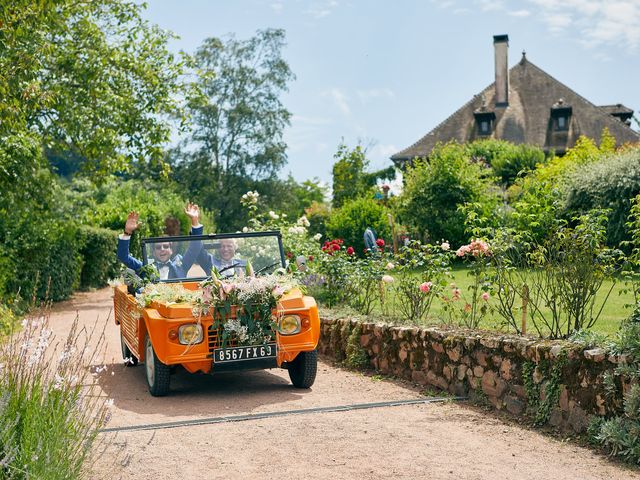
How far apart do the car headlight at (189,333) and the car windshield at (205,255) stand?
1068 millimetres

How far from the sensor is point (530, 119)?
46.4 meters

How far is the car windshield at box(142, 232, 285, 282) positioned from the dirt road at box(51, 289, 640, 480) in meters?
1.28

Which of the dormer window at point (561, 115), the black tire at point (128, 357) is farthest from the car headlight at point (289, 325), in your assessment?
the dormer window at point (561, 115)

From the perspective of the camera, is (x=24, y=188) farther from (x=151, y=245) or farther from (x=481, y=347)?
(x=481, y=347)

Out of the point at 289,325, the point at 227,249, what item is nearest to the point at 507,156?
the point at 227,249

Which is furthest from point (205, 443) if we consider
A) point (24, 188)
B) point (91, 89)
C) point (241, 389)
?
point (91, 89)

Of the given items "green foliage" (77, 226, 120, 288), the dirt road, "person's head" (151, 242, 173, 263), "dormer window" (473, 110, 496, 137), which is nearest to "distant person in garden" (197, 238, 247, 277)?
"person's head" (151, 242, 173, 263)

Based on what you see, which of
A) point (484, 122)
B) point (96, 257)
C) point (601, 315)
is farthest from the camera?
point (484, 122)

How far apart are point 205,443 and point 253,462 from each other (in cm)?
68

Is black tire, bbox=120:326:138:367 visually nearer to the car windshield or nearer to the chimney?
the car windshield

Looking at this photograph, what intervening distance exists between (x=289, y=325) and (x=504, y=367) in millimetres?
2138

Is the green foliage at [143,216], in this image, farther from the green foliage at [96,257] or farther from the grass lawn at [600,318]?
the grass lawn at [600,318]

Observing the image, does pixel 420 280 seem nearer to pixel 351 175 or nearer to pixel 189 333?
pixel 189 333

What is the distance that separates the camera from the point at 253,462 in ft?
19.3
